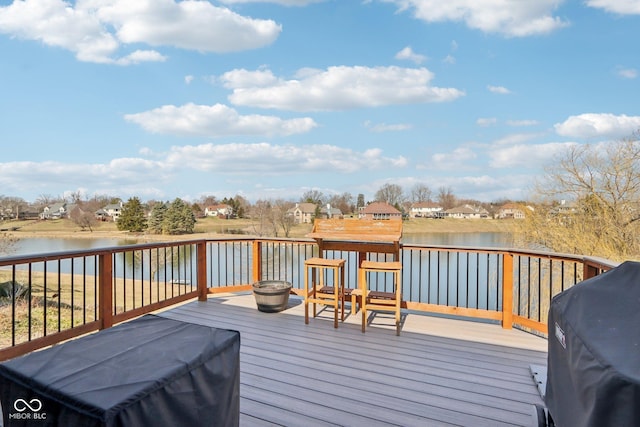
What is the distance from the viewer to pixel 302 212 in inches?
1176

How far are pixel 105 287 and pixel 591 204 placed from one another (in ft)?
40.3

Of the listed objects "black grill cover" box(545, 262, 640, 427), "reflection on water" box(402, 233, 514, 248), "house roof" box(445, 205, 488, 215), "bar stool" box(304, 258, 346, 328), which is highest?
"house roof" box(445, 205, 488, 215)

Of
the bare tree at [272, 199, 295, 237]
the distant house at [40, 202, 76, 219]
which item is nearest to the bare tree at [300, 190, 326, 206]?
the bare tree at [272, 199, 295, 237]

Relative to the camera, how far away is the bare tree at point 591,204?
32.7 feet

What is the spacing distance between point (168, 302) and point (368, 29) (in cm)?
926

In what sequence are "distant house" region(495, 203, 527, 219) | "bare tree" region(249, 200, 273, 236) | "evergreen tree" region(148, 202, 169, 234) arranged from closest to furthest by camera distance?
1. "distant house" region(495, 203, 527, 219)
2. "bare tree" region(249, 200, 273, 236)
3. "evergreen tree" region(148, 202, 169, 234)

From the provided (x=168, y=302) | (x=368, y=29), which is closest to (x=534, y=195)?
(x=368, y=29)

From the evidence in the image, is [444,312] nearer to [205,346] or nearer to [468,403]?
[468,403]

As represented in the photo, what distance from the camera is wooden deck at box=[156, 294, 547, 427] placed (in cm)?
224

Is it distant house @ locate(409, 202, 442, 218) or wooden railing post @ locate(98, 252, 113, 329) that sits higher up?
distant house @ locate(409, 202, 442, 218)

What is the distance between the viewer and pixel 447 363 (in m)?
3.01

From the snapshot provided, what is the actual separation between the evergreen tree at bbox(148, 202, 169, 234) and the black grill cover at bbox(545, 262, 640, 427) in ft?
91.6

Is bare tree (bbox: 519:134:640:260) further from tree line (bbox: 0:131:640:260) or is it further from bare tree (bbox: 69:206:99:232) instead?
bare tree (bbox: 69:206:99:232)

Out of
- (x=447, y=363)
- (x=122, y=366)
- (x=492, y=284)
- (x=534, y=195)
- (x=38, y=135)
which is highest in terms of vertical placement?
(x=38, y=135)
